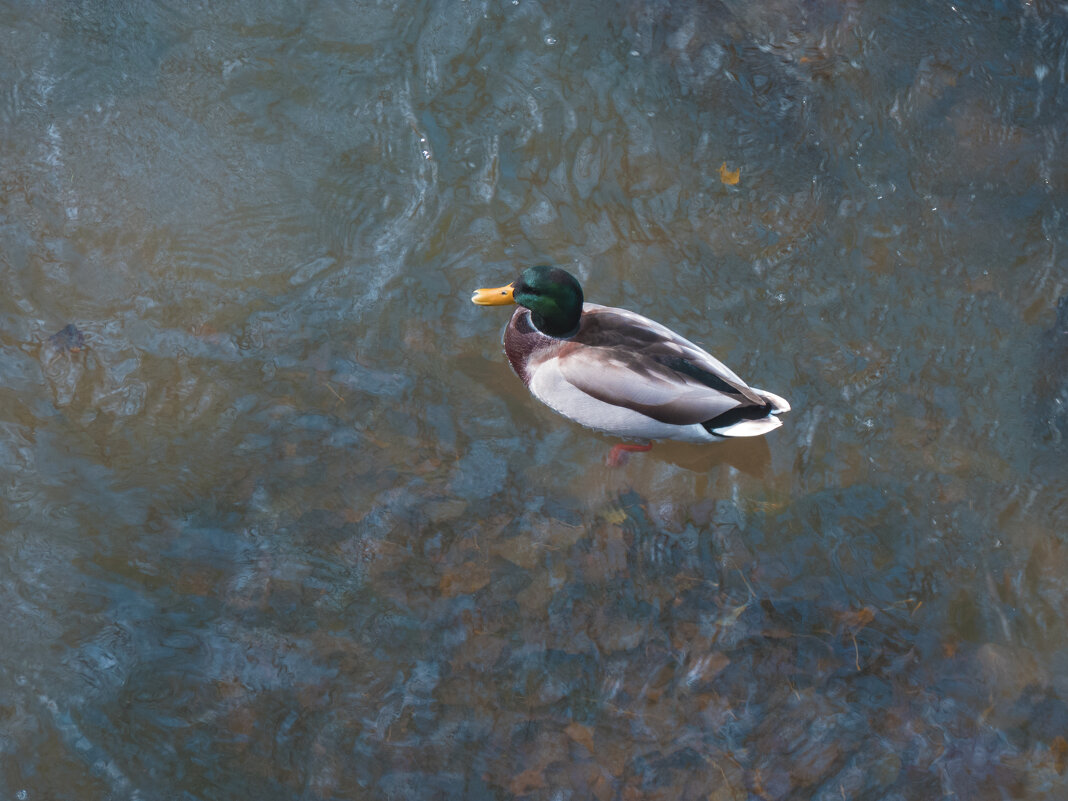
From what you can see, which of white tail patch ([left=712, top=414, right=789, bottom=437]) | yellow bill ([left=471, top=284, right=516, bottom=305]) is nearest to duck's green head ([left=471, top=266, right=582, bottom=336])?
yellow bill ([left=471, top=284, right=516, bottom=305])

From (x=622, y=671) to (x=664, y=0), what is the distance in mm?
4506

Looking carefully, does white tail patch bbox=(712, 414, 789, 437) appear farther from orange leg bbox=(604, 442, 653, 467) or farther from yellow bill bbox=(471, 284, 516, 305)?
yellow bill bbox=(471, 284, 516, 305)

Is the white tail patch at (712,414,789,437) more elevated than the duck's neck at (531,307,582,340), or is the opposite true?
the duck's neck at (531,307,582,340)

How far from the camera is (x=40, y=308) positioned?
552cm

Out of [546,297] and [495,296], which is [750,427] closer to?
[546,297]

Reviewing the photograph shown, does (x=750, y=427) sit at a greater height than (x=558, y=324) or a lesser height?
lesser

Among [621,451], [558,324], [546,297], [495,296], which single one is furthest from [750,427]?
[495,296]

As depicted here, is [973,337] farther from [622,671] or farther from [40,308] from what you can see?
[40,308]

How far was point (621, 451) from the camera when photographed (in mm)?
5473

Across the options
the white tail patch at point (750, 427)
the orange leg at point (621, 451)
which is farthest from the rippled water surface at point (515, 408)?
the white tail patch at point (750, 427)

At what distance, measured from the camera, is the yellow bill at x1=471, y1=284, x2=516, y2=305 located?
5508 millimetres

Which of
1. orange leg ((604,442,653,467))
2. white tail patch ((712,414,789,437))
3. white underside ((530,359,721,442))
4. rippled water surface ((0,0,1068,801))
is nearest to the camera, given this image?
rippled water surface ((0,0,1068,801))

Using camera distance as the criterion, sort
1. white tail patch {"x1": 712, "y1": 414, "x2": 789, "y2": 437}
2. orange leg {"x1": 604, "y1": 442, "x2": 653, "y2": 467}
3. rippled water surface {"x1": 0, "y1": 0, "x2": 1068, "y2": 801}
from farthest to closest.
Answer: orange leg {"x1": 604, "y1": 442, "x2": 653, "y2": 467}
white tail patch {"x1": 712, "y1": 414, "x2": 789, "y2": 437}
rippled water surface {"x1": 0, "y1": 0, "x2": 1068, "y2": 801}

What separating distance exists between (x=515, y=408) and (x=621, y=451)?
0.64 metres
